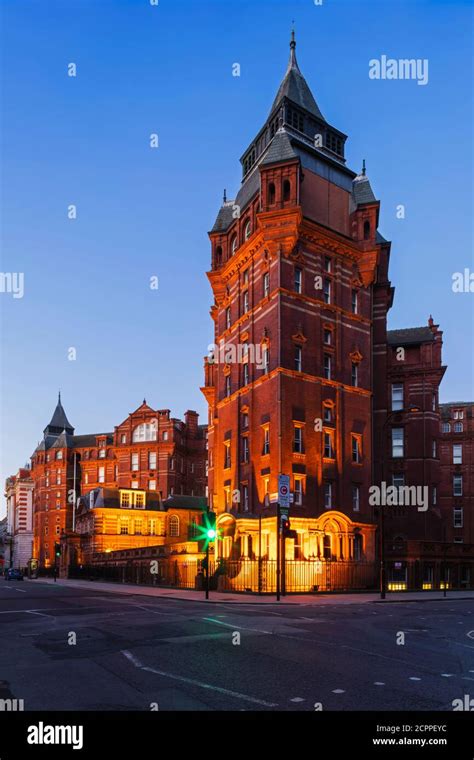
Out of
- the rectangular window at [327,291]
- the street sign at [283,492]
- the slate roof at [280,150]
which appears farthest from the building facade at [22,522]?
the street sign at [283,492]

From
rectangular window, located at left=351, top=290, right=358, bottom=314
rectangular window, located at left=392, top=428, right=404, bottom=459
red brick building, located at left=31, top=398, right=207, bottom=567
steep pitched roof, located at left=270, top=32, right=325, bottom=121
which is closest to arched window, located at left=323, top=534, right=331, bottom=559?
rectangular window, located at left=392, top=428, right=404, bottom=459

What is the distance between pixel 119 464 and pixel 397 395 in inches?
2052

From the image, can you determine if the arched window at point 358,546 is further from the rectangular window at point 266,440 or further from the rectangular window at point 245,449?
the rectangular window at point 245,449

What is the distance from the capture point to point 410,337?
206 feet

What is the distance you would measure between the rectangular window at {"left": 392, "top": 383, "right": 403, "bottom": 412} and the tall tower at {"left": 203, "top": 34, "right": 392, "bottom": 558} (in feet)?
18.1

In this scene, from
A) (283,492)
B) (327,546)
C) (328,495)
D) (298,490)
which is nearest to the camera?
(283,492)

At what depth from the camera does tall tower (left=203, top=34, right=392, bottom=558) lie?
47.4m

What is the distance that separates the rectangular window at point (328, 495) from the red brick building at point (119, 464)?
42.7 meters

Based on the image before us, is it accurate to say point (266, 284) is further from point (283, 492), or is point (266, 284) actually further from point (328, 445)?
point (283, 492)

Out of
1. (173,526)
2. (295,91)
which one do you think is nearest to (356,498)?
(295,91)

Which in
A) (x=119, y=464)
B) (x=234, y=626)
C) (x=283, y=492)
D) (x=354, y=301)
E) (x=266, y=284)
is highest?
(x=266, y=284)

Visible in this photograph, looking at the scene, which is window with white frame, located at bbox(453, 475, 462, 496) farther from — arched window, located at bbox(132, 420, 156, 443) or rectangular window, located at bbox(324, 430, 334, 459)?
arched window, located at bbox(132, 420, 156, 443)

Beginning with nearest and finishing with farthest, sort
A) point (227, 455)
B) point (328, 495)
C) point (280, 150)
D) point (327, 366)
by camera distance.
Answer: point (328, 495)
point (280, 150)
point (327, 366)
point (227, 455)
